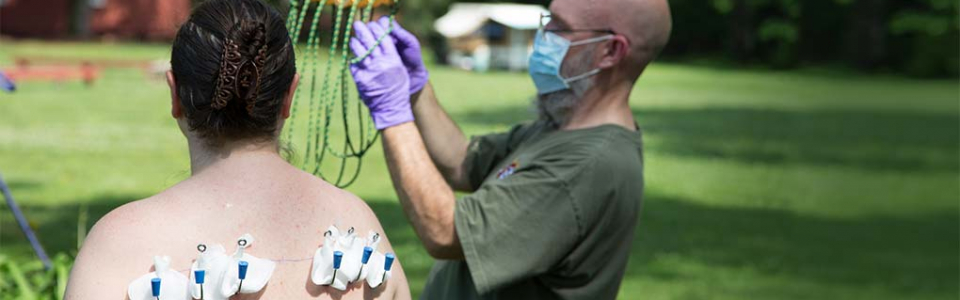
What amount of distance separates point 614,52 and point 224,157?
1.60 meters

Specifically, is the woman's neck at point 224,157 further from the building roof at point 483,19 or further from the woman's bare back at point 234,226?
the building roof at point 483,19

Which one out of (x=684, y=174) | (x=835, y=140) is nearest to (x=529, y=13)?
(x=835, y=140)

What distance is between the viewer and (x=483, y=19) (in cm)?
4888

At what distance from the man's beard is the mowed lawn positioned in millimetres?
418

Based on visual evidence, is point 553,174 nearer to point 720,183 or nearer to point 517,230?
point 517,230

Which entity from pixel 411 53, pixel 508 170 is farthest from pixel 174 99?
pixel 411 53

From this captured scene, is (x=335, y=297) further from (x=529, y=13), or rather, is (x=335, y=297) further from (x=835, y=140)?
(x=529, y=13)

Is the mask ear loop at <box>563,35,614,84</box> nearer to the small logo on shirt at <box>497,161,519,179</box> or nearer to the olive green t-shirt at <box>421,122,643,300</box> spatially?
the olive green t-shirt at <box>421,122,643,300</box>

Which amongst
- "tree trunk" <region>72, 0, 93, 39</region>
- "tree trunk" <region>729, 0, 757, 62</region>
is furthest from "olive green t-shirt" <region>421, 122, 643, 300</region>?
"tree trunk" <region>729, 0, 757, 62</region>

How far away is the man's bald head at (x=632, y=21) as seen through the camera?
3.50 meters

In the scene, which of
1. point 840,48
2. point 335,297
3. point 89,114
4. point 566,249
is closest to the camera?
point 335,297

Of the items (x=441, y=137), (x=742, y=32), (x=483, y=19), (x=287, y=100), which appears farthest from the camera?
(x=742, y=32)

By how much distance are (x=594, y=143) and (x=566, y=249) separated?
0.29 metres

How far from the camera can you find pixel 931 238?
10.2m
